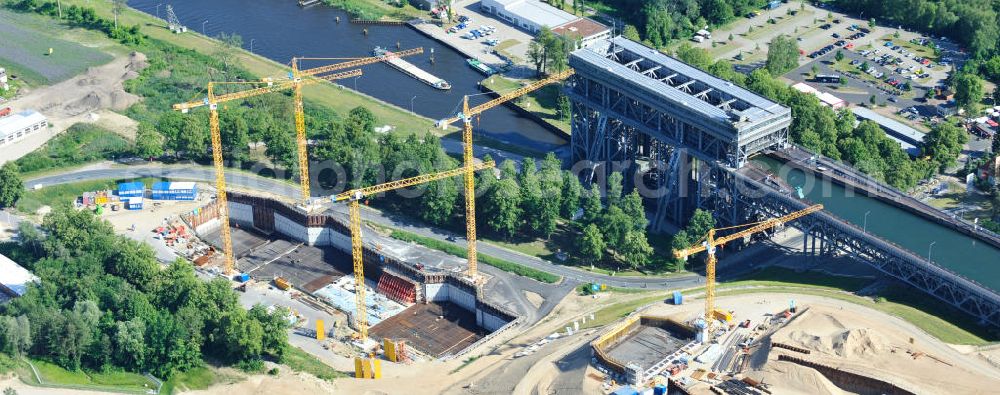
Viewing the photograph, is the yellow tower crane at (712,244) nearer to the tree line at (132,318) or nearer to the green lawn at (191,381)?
the tree line at (132,318)

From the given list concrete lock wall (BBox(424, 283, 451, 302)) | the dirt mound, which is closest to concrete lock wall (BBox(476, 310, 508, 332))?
concrete lock wall (BBox(424, 283, 451, 302))

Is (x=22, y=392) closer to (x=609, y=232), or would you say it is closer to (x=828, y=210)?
(x=609, y=232)

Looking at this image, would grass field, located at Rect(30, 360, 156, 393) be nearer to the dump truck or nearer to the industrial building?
the industrial building

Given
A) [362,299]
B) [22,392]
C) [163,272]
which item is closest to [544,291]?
[362,299]

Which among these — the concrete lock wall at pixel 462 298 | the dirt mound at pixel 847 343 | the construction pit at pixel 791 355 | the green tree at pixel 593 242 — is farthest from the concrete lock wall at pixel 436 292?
the dirt mound at pixel 847 343

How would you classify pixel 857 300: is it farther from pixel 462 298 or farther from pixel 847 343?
pixel 462 298
